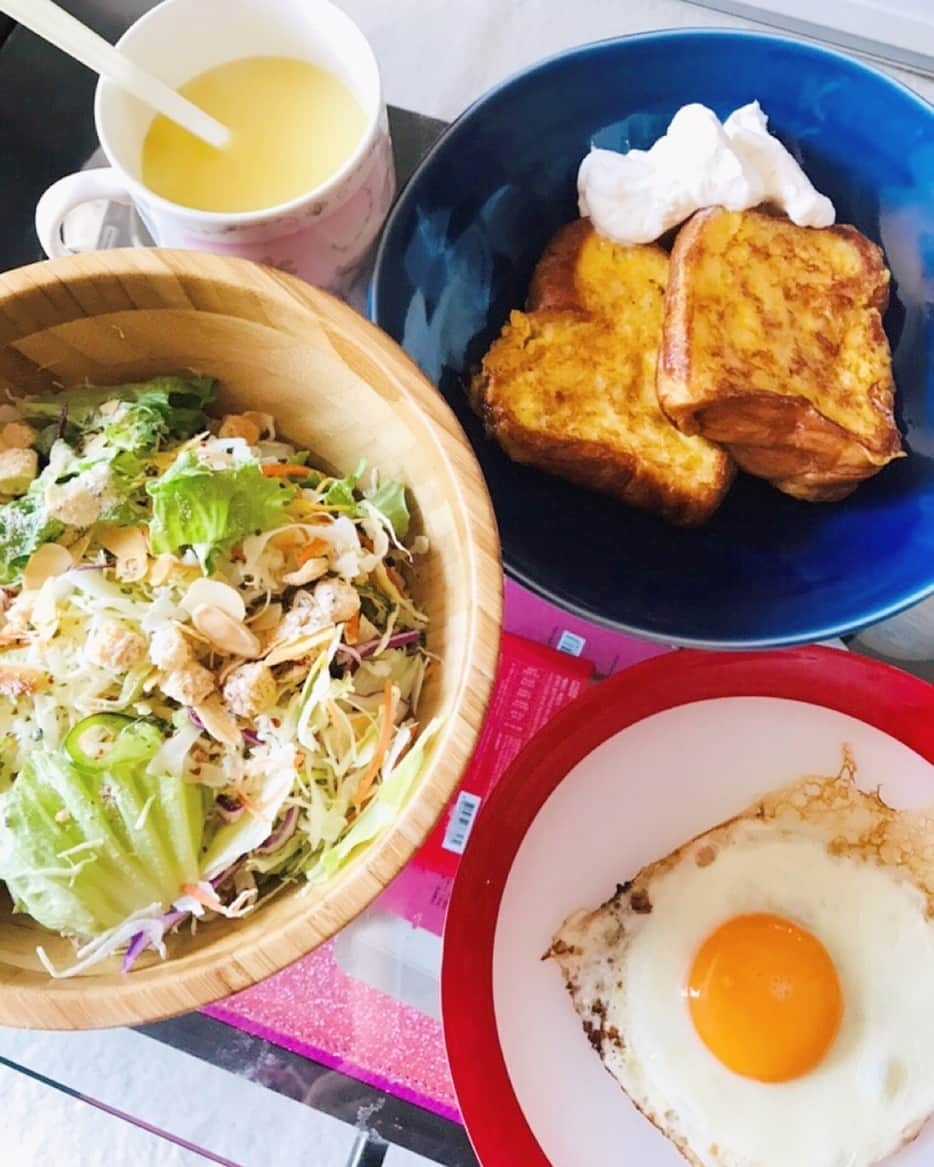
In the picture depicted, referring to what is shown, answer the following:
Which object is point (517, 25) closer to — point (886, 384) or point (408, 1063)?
point (886, 384)

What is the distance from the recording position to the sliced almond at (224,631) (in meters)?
0.78

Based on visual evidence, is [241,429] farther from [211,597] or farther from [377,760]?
[377,760]

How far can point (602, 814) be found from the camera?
39.3 inches

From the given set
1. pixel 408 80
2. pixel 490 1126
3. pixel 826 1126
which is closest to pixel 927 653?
pixel 826 1126

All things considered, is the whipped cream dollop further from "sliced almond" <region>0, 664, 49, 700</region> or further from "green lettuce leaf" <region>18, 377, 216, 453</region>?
"sliced almond" <region>0, 664, 49, 700</region>

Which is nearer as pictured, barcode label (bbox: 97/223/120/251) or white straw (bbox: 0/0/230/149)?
white straw (bbox: 0/0/230/149)

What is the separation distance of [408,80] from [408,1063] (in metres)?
1.07

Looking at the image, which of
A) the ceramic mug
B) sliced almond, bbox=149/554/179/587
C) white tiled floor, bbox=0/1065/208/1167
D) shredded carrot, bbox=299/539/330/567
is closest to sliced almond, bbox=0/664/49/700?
sliced almond, bbox=149/554/179/587

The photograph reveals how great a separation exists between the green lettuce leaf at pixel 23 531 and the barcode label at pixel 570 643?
482 millimetres

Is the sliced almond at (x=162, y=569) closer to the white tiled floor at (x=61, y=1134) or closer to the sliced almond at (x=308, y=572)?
the sliced almond at (x=308, y=572)

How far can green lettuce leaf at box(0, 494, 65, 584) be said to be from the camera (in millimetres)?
796

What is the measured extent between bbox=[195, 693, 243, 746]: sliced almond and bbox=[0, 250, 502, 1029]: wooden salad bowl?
4.6 inches

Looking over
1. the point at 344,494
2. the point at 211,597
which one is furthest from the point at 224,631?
the point at 344,494

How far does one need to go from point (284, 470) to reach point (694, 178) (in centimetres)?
44
